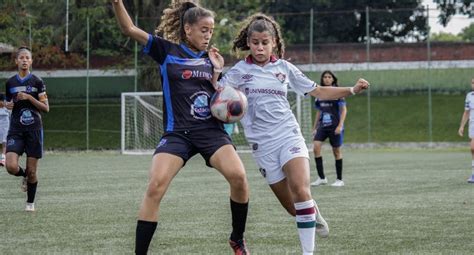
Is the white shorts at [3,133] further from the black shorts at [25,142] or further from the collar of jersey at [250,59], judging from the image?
the collar of jersey at [250,59]

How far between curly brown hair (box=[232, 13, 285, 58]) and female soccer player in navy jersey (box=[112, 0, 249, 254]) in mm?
440

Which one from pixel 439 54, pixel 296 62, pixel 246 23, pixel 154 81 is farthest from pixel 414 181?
pixel 439 54

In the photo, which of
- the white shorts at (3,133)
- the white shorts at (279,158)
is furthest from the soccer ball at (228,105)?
the white shorts at (3,133)

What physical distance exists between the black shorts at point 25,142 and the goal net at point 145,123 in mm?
16407

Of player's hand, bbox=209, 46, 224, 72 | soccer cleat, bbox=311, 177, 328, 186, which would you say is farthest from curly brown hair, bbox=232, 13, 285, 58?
soccer cleat, bbox=311, 177, 328, 186

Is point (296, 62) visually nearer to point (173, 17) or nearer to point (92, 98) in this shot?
point (92, 98)

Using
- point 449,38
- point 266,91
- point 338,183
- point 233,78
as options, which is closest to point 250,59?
point 233,78

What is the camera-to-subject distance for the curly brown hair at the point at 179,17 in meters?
6.84

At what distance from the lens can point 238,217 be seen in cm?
696

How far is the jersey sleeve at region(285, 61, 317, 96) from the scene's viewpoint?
24.0 feet

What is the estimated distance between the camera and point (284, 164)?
6.96 meters

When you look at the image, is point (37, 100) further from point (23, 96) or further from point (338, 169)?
point (338, 169)

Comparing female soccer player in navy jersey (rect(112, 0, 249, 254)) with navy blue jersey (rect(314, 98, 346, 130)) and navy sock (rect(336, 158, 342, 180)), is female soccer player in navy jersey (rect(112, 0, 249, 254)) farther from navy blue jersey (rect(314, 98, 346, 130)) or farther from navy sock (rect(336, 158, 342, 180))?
navy blue jersey (rect(314, 98, 346, 130))

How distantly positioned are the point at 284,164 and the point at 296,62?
2780 cm
